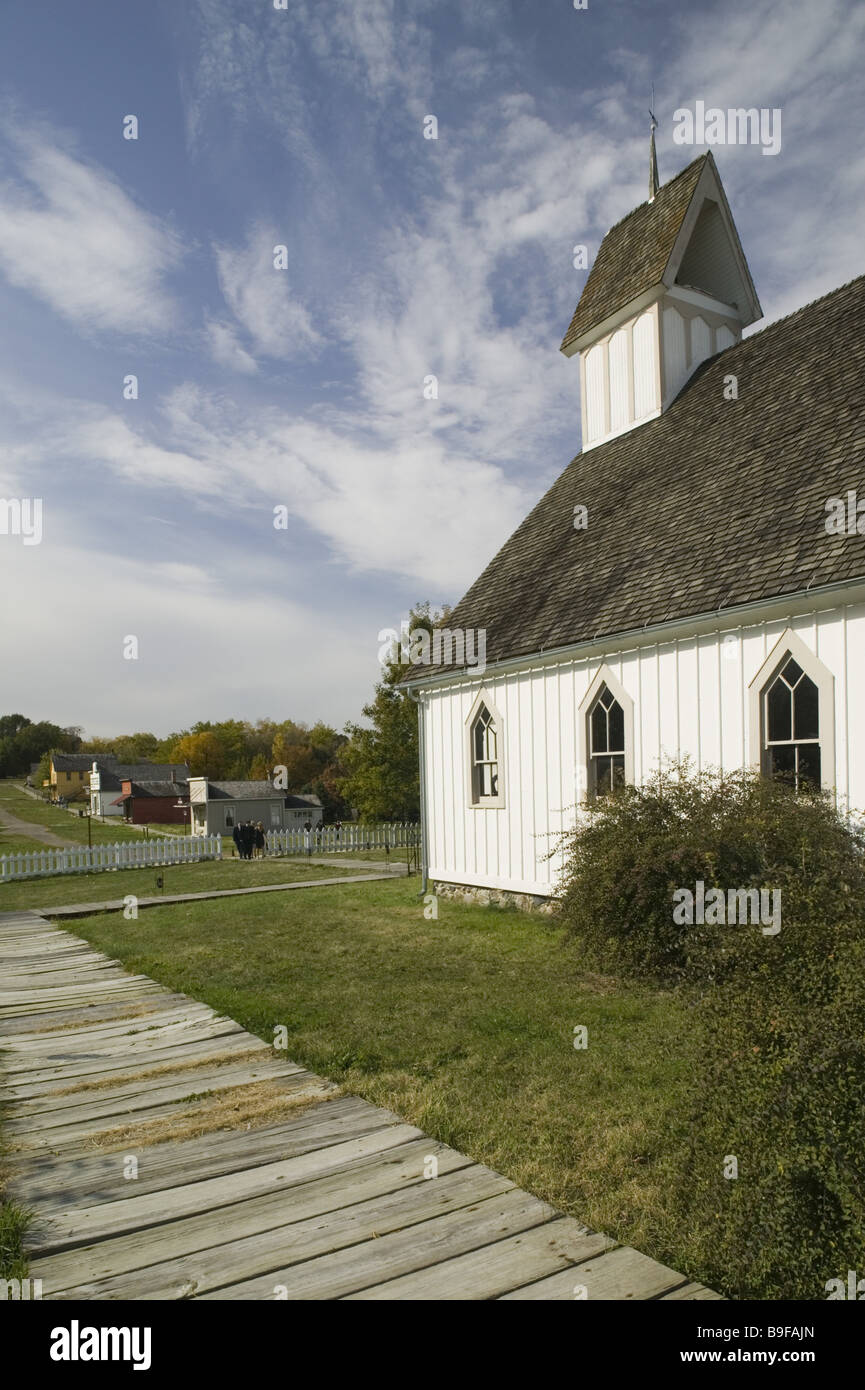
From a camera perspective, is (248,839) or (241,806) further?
(241,806)

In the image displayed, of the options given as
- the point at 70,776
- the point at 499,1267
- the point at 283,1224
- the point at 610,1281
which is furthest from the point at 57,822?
the point at 610,1281

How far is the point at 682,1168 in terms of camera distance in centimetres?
395

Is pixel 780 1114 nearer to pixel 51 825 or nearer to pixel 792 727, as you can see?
pixel 792 727

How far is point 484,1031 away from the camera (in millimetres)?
6734

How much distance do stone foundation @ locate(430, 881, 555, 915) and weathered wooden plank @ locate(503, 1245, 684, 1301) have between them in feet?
29.1

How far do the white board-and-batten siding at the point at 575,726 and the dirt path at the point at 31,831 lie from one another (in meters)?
37.8

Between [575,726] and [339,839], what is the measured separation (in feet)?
74.0

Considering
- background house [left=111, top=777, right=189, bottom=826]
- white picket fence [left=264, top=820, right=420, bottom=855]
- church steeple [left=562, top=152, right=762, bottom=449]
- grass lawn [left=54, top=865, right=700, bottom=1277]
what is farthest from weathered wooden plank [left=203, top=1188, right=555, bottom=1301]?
background house [left=111, top=777, right=189, bottom=826]

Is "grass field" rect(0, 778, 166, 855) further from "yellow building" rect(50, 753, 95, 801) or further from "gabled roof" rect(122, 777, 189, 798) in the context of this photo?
"yellow building" rect(50, 753, 95, 801)

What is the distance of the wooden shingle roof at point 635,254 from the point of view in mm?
15289

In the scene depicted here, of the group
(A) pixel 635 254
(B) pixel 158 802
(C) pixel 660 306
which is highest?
(A) pixel 635 254

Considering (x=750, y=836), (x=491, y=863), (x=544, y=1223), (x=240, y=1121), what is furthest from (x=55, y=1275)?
(x=491, y=863)

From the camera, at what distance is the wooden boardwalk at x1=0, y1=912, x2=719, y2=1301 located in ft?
10.2

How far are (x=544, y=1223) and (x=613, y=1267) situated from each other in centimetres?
43
